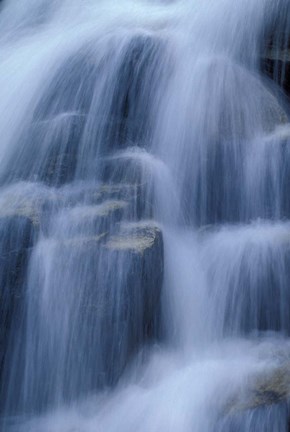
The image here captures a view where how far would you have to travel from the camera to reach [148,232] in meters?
4.43

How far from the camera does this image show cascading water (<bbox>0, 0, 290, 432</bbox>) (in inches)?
159

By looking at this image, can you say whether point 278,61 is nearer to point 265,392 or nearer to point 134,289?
point 134,289

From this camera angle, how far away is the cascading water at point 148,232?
4043 millimetres

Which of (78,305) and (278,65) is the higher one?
(278,65)

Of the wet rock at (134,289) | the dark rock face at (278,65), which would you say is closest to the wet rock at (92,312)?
the wet rock at (134,289)

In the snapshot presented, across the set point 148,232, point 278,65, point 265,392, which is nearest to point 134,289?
point 148,232

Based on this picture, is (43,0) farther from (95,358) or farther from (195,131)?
(95,358)

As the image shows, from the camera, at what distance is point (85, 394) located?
4090mm

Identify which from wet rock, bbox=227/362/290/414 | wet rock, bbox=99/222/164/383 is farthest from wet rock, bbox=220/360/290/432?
wet rock, bbox=99/222/164/383

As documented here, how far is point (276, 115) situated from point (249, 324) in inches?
104

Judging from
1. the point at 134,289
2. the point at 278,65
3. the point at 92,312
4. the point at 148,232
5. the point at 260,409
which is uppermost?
the point at 278,65

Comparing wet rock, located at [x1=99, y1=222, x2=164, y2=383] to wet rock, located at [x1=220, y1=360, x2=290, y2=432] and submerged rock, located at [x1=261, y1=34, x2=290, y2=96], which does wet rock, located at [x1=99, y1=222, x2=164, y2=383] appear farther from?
submerged rock, located at [x1=261, y1=34, x2=290, y2=96]

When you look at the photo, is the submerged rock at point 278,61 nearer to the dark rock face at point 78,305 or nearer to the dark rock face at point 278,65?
the dark rock face at point 278,65

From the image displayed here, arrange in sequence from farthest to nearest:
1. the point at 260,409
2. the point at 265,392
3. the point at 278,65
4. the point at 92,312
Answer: the point at 278,65 → the point at 92,312 → the point at 265,392 → the point at 260,409
